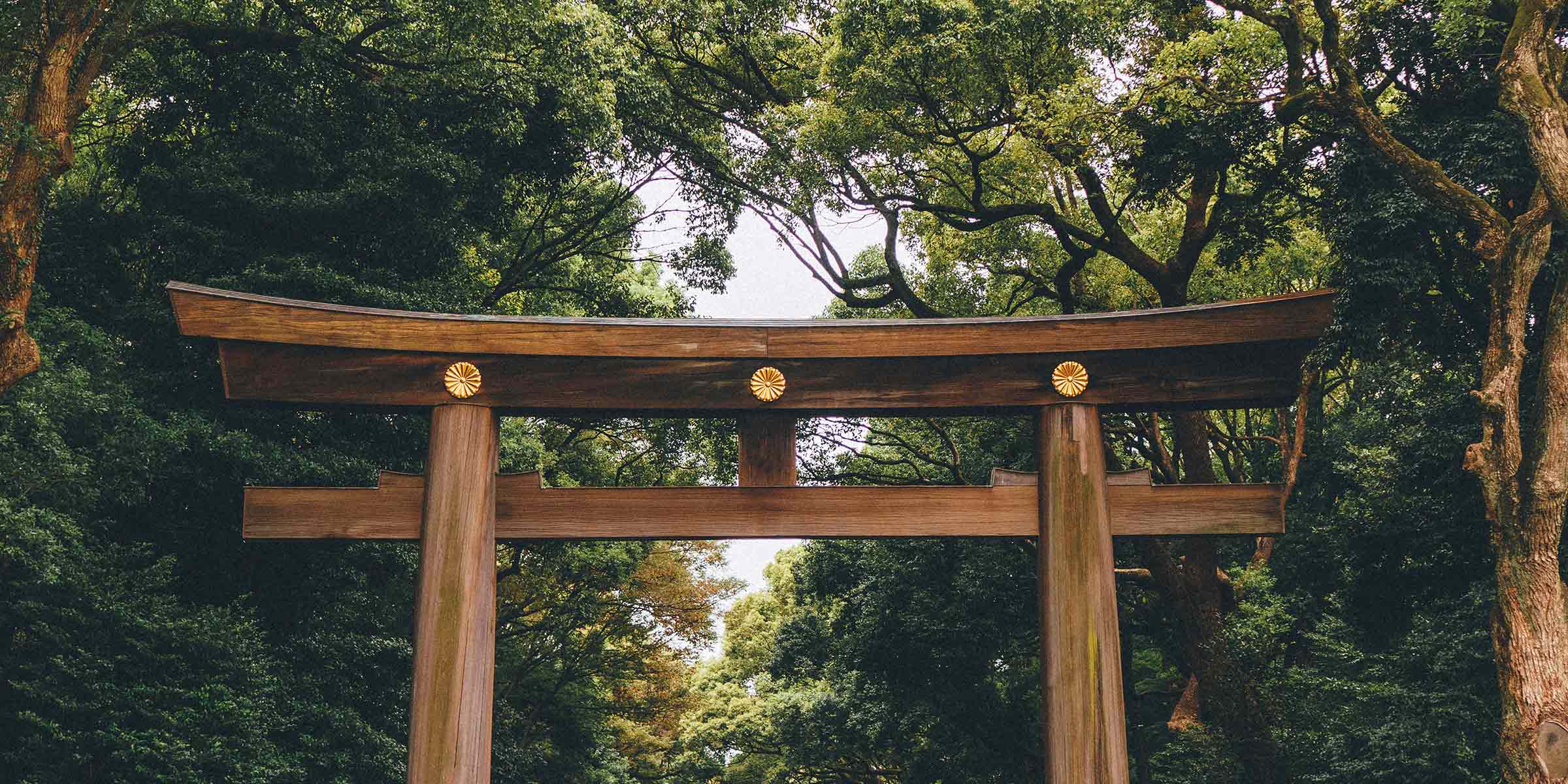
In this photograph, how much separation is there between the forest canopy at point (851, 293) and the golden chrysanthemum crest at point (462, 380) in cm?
206

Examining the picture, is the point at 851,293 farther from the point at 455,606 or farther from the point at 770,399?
the point at 455,606

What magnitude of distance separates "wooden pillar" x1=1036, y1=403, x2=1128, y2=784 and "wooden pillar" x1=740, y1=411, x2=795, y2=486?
129 cm

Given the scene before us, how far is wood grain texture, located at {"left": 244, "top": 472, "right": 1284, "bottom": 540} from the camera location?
538 centimetres

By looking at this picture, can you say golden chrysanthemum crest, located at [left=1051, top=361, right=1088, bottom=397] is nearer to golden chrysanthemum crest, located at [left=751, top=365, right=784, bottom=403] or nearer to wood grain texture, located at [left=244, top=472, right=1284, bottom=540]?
wood grain texture, located at [left=244, top=472, right=1284, bottom=540]

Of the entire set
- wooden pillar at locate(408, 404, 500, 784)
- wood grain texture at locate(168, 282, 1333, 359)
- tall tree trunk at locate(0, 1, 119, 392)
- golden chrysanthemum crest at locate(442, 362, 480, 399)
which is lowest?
wooden pillar at locate(408, 404, 500, 784)

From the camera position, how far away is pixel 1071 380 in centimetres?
545

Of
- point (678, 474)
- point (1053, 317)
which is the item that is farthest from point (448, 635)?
point (678, 474)

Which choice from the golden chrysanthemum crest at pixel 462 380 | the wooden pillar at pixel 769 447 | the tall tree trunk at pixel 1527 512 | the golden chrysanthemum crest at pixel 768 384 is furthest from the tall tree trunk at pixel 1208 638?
the golden chrysanthemum crest at pixel 462 380

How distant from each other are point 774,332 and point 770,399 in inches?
13.4

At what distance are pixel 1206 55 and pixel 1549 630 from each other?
5.93 meters

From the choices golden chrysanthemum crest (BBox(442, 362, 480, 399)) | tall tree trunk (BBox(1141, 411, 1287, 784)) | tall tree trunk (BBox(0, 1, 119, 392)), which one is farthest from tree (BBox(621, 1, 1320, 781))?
golden chrysanthemum crest (BBox(442, 362, 480, 399))

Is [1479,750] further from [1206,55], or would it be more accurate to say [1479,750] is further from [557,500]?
[557,500]

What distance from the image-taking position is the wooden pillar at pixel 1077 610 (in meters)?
5.09

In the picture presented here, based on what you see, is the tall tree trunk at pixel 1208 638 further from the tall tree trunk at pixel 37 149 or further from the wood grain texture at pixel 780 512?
the tall tree trunk at pixel 37 149
